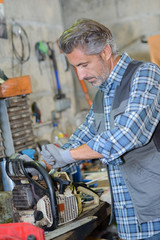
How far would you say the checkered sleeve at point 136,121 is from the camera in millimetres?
1380

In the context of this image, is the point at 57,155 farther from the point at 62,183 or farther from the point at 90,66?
the point at 90,66

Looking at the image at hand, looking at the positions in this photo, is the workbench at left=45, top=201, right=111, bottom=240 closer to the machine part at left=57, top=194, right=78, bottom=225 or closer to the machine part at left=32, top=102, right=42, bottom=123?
the machine part at left=57, top=194, right=78, bottom=225

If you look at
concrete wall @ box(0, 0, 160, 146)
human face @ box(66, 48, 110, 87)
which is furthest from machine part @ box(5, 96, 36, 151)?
human face @ box(66, 48, 110, 87)

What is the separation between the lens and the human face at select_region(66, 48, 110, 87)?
1604mm

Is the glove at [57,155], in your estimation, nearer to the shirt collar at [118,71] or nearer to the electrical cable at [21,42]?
the shirt collar at [118,71]

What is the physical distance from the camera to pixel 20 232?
130cm

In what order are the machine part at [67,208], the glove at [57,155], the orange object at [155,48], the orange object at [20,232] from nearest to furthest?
the orange object at [20,232]
the glove at [57,155]
the machine part at [67,208]
the orange object at [155,48]

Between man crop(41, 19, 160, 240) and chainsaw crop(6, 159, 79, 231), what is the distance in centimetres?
20

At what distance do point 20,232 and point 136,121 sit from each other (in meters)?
0.62

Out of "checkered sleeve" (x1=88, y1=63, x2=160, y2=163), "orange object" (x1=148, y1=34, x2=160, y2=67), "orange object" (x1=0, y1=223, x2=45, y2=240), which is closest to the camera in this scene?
"orange object" (x1=0, y1=223, x2=45, y2=240)

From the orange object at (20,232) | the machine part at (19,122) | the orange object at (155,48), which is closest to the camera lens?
the orange object at (20,232)

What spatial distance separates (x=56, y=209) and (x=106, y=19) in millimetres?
2515

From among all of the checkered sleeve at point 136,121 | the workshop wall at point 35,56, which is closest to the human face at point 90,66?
the checkered sleeve at point 136,121

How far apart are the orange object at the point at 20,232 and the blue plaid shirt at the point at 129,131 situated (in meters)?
0.40
